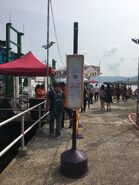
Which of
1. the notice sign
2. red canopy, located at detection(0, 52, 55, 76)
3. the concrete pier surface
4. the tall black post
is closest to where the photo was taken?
the concrete pier surface

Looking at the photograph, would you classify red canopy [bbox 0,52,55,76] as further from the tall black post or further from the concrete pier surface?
the tall black post

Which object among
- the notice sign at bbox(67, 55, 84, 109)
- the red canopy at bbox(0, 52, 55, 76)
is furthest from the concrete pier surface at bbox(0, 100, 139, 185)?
the red canopy at bbox(0, 52, 55, 76)

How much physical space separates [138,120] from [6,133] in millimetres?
5078

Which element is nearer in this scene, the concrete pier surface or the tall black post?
the concrete pier surface

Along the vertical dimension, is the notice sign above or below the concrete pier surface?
above

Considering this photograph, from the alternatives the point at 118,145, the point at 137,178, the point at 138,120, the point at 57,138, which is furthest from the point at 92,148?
the point at 138,120

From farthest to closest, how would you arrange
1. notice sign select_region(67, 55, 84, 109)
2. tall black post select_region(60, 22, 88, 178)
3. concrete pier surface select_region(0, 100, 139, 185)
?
notice sign select_region(67, 55, 84, 109), tall black post select_region(60, 22, 88, 178), concrete pier surface select_region(0, 100, 139, 185)

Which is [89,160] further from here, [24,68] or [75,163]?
[24,68]

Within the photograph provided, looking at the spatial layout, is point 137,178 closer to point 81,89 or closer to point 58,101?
point 81,89

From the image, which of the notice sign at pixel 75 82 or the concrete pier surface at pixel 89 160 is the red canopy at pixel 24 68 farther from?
the notice sign at pixel 75 82

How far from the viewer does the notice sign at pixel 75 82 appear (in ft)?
20.4

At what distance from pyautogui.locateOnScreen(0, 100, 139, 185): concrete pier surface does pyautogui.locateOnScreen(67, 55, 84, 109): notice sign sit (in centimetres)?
139

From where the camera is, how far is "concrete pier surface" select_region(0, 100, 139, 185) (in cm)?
→ 588

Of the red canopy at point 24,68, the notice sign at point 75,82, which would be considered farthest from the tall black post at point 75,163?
the red canopy at point 24,68
